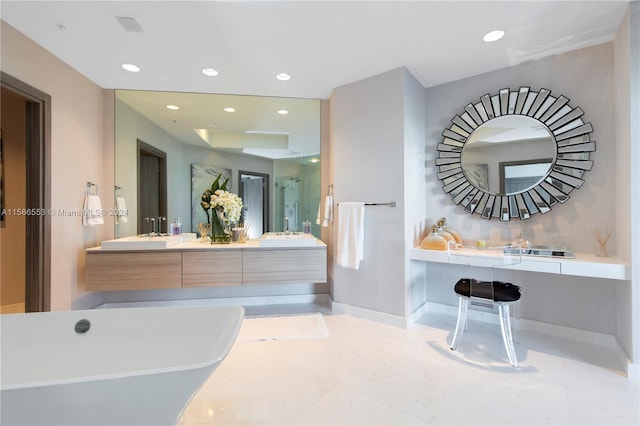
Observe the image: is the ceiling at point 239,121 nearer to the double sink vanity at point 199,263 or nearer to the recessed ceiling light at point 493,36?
the double sink vanity at point 199,263

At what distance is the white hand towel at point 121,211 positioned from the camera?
3.25m

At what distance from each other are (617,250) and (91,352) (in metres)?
3.55

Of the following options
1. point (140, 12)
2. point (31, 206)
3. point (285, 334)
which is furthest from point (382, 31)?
point (31, 206)

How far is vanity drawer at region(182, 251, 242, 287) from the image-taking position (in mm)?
2846

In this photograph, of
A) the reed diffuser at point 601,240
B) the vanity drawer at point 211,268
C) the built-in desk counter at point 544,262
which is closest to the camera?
the built-in desk counter at point 544,262

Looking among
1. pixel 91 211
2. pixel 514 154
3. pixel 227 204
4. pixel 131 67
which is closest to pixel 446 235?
pixel 514 154

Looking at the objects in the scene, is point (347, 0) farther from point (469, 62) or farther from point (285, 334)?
point (285, 334)

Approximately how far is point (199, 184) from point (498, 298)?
10.3 feet

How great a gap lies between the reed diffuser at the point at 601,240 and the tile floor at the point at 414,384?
766mm

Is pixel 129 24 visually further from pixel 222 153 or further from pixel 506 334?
pixel 506 334

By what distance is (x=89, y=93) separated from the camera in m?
3.00

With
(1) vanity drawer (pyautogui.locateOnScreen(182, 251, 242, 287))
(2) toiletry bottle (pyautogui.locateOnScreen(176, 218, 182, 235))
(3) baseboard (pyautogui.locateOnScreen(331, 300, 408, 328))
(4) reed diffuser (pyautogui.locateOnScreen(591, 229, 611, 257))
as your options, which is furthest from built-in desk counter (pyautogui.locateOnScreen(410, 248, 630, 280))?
(2) toiletry bottle (pyautogui.locateOnScreen(176, 218, 182, 235))

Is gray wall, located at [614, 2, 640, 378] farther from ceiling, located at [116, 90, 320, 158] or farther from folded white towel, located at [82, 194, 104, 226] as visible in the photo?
folded white towel, located at [82, 194, 104, 226]

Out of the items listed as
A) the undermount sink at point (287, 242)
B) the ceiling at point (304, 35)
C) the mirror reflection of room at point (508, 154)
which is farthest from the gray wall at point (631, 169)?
the undermount sink at point (287, 242)
